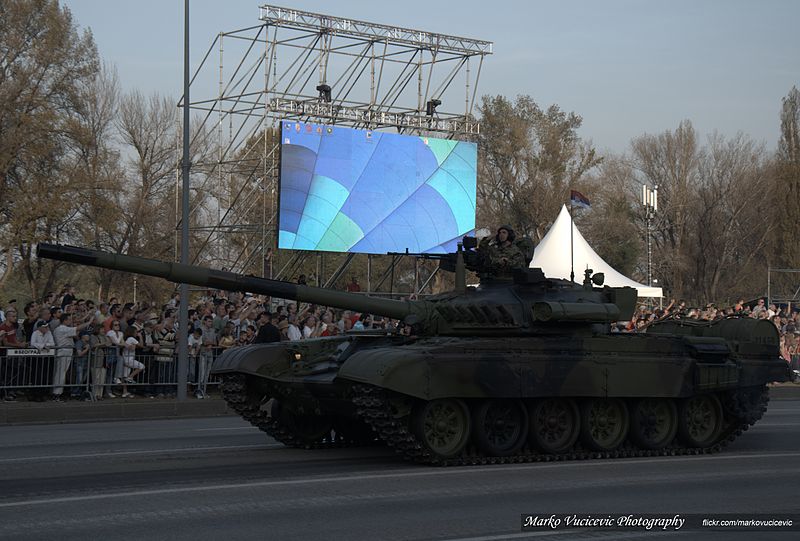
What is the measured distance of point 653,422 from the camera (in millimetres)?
15008

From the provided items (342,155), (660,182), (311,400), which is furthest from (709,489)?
(660,182)

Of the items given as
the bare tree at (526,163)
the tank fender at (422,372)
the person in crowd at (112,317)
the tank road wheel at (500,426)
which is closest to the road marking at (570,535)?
the tank fender at (422,372)

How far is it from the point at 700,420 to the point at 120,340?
421 inches

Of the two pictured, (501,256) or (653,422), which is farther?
(501,256)

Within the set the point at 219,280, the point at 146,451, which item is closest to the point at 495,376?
the point at 219,280

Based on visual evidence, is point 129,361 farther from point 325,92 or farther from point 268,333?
point 325,92

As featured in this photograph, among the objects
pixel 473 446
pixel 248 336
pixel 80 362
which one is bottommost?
pixel 473 446

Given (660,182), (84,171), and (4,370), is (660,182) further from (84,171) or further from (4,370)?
(4,370)

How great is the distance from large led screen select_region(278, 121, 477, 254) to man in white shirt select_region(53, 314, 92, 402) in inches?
488

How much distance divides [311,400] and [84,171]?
1153 inches

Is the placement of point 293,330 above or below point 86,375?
above

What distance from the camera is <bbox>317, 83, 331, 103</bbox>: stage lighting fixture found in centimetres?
3553

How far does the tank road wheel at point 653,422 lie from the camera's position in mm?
14758

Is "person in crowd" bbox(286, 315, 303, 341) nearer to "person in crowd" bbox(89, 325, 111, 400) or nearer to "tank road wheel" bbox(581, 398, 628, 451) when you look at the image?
"person in crowd" bbox(89, 325, 111, 400)
